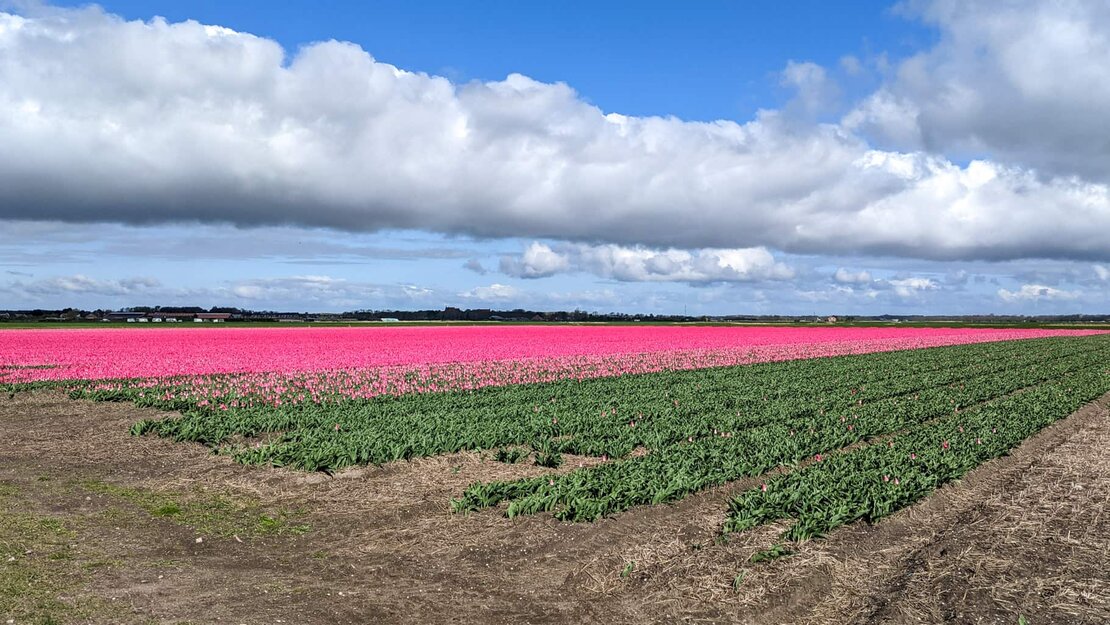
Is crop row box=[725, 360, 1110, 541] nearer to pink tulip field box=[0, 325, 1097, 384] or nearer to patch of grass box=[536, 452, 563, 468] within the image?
patch of grass box=[536, 452, 563, 468]

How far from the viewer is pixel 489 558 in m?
9.09

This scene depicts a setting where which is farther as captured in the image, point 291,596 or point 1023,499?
point 1023,499

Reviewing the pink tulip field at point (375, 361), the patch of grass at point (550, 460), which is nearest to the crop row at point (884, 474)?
the patch of grass at point (550, 460)

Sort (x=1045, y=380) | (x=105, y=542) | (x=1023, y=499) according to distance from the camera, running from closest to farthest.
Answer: (x=105, y=542), (x=1023, y=499), (x=1045, y=380)

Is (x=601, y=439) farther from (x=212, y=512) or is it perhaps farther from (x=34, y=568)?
(x=34, y=568)

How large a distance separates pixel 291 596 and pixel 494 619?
2.15 meters

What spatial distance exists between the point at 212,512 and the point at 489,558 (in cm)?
468

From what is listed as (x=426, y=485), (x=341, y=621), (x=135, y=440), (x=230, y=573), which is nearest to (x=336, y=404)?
(x=135, y=440)

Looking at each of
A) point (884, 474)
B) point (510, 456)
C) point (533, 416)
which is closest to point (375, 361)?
point (533, 416)

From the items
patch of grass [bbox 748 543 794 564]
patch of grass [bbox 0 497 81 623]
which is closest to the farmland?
patch of grass [bbox 748 543 794 564]

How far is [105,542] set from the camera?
9695 millimetres

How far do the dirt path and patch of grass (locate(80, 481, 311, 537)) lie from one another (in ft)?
0.15

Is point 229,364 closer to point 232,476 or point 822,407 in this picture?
point 232,476

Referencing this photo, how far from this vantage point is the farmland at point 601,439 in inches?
382
